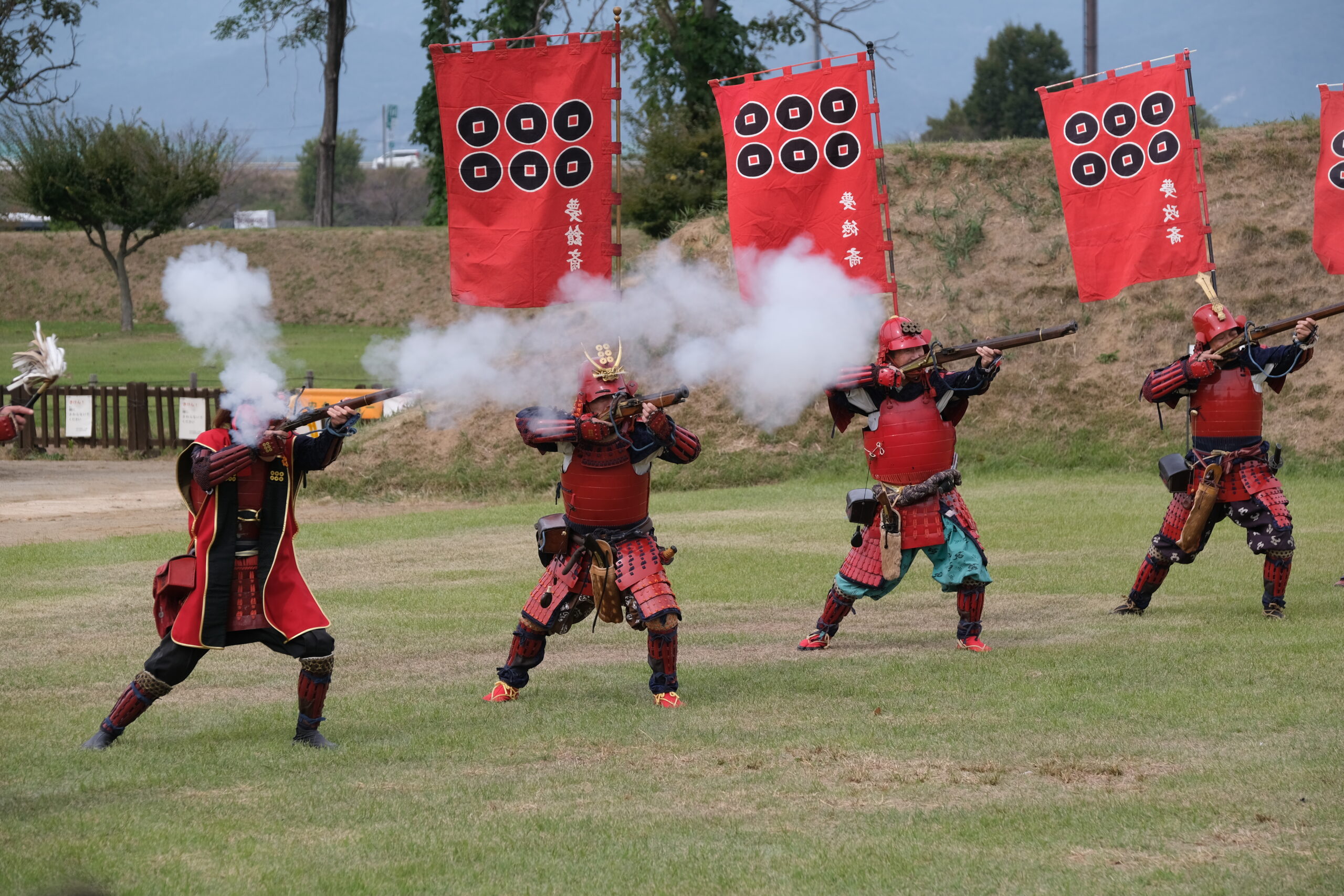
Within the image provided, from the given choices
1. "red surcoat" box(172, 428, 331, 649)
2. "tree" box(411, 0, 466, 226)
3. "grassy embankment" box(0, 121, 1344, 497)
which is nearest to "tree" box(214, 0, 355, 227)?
"tree" box(411, 0, 466, 226)

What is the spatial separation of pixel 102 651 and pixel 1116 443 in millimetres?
17964

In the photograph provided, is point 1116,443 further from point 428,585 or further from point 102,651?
point 102,651

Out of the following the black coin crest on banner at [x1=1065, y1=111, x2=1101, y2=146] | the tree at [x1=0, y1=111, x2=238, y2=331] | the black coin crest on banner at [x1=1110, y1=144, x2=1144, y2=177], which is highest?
the tree at [x1=0, y1=111, x2=238, y2=331]

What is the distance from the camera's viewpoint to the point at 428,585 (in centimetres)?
1416

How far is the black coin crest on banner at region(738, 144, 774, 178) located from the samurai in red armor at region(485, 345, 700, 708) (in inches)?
145

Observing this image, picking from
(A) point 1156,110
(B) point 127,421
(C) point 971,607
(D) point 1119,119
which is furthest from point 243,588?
(B) point 127,421

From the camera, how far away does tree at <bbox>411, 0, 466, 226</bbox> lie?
45156 millimetres

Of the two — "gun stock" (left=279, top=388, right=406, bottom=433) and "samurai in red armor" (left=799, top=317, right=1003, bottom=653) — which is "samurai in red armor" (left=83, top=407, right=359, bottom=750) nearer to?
"gun stock" (left=279, top=388, right=406, bottom=433)

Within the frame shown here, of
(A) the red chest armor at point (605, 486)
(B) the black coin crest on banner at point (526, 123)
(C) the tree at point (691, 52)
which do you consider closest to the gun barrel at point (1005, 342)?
(A) the red chest armor at point (605, 486)

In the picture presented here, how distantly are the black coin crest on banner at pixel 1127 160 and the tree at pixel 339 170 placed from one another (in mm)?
72988

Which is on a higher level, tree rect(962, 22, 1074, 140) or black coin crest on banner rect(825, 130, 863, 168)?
tree rect(962, 22, 1074, 140)

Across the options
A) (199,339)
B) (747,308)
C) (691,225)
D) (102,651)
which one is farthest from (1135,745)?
(691,225)

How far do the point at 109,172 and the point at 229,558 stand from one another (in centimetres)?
3593

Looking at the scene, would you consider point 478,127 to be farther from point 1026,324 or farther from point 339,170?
point 339,170
